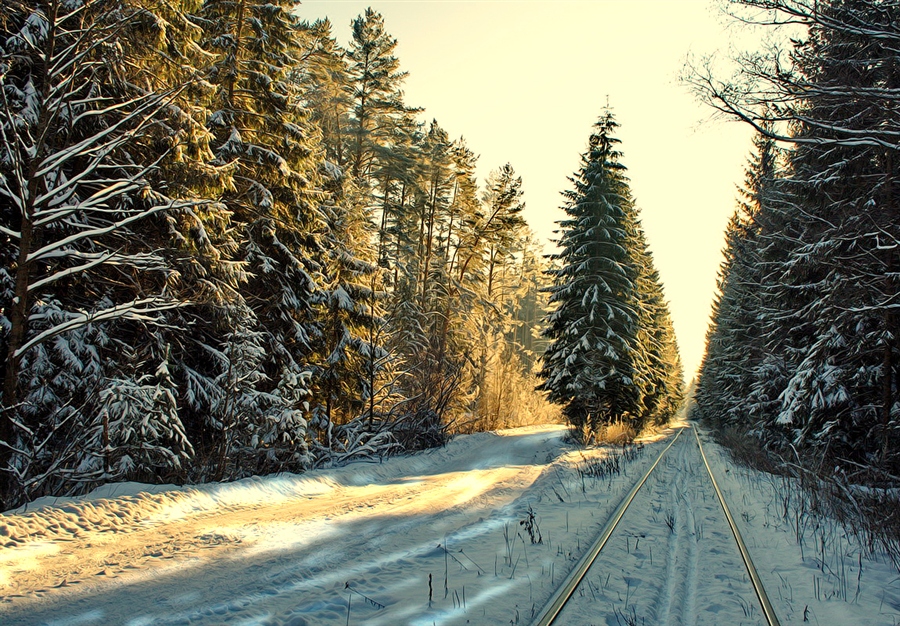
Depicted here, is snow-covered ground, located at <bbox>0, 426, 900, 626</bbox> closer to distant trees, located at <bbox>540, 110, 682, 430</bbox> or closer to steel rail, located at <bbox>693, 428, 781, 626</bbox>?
steel rail, located at <bbox>693, 428, 781, 626</bbox>

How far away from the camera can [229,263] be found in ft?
34.5

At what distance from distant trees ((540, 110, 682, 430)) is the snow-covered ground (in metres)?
10.7

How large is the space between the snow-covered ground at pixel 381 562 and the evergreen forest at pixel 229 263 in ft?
4.81

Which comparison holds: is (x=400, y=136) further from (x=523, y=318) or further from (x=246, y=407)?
(x=523, y=318)

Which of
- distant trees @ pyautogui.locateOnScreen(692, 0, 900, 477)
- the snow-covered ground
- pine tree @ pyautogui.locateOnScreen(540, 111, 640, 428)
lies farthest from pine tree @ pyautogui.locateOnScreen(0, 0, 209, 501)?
pine tree @ pyautogui.locateOnScreen(540, 111, 640, 428)

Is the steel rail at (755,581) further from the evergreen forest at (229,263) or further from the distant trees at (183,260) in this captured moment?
the distant trees at (183,260)

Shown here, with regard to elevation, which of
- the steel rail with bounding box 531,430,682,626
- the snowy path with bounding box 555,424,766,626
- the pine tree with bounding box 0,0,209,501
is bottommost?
the snowy path with bounding box 555,424,766,626

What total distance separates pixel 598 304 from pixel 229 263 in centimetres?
1417

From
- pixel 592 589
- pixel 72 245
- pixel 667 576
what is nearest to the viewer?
pixel 592 589

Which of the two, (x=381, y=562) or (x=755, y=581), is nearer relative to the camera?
(x=755, y=581)

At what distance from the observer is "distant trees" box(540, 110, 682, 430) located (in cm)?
1980

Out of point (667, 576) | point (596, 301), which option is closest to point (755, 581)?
point (667, 576)

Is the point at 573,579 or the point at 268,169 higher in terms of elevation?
the point at 268,169

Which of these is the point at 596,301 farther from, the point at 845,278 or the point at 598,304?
the point at 845,278
